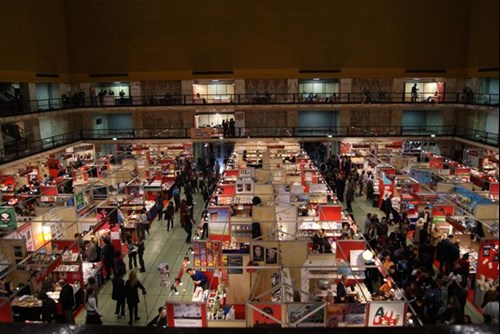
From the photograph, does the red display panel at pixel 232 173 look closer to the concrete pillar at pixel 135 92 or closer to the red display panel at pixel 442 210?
the red display panel at pixel 442 210

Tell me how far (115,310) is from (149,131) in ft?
77.3

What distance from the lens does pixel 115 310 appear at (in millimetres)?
12438

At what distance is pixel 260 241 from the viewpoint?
1117 cm

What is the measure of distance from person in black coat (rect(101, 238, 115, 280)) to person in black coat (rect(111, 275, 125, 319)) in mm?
2050

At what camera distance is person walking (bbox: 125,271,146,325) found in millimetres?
11227

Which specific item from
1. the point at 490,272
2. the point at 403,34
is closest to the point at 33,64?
the point at 403,34

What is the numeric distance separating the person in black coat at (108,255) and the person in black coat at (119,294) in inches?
80.7

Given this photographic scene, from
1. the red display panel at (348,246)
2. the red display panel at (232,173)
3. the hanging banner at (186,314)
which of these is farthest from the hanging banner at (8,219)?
the red display panel at (348,246)

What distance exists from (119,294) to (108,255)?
2.39 meters

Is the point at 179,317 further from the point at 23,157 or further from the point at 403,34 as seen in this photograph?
the point at 403,34

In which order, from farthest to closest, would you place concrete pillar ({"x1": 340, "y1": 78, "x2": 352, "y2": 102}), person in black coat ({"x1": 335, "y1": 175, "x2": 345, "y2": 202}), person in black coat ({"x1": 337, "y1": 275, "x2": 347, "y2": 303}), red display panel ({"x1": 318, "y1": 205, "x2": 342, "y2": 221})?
concrete pillar ({"x1": 340, "y1": 78, "x2": 352, "y2": 102})
person in black coat ({"x1": 335, "y1": 175, "x2": 345, "y2": 202})
red display panel ({"x1": 318, "y1": 205, "x2": 342, "y2": 221})
person in black coat ({"x1": 337, "y1": 275, "x2": 347, "y2": 303})

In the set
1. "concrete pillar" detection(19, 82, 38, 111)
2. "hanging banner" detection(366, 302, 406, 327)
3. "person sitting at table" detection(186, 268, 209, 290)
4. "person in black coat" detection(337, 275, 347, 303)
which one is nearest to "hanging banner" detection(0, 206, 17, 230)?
"person sitting at table" detection(186, 268, 209, 290)

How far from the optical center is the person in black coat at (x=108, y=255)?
13711 mm

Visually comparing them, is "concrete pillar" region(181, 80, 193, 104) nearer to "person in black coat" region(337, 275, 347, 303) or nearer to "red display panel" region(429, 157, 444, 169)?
"red display panel" region(429, 157, 444, 169)
